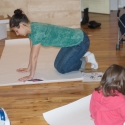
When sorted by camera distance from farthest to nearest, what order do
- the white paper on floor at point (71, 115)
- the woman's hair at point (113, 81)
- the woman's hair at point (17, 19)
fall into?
1. the woman's hair at point (17, 19)
2. the white paper on floor at point (71, 115)
3. the woman's hair at point (113, 81)

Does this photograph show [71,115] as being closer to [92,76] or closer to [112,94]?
[112,94]

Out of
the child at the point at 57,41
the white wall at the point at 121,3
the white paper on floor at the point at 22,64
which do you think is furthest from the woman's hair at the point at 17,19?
the white wall at the point at 121,3

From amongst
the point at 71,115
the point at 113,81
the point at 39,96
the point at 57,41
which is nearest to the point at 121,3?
the point at 57,41

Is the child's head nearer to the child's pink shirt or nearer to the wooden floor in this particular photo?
the wooden floor

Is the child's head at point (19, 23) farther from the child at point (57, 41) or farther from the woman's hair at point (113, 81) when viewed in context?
the woman's hair at point (113, 81)

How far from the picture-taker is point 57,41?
2.51 m

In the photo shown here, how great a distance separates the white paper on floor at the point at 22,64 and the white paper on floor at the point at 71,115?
452 mm

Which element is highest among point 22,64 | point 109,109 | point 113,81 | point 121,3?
point 121,3

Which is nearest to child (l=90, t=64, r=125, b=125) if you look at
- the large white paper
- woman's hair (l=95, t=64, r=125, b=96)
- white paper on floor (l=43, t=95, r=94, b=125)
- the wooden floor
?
woman's hair (l=95, t=64, r=125, b=96)

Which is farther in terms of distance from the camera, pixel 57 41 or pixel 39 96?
pixel 57 41

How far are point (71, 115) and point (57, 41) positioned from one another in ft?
2.41

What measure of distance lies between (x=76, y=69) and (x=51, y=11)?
1.72 m

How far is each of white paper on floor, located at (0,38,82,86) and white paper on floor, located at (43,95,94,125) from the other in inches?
Answer: 17.8

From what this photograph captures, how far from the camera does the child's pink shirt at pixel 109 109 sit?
5.09ft
